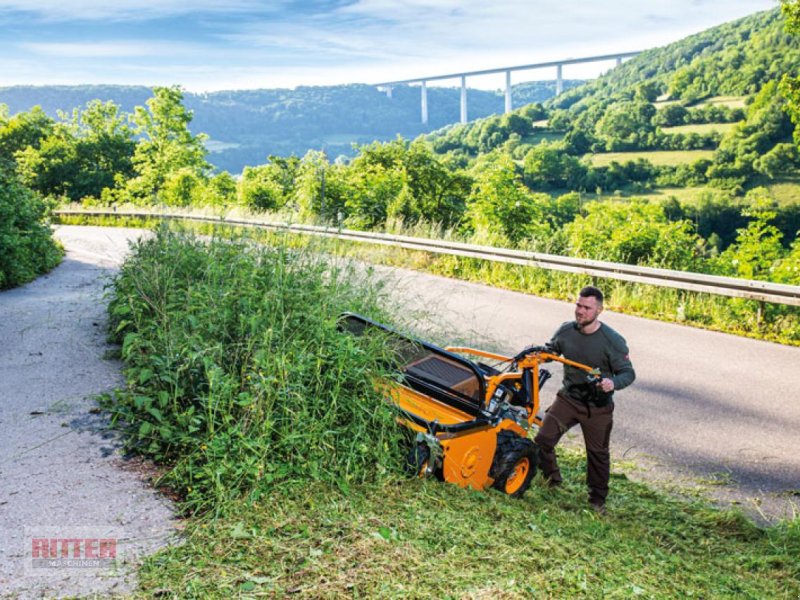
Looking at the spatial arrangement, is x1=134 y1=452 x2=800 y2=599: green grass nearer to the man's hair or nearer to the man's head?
the man's head

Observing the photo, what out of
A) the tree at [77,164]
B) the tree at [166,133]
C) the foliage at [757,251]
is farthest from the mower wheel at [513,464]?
the tree at [166,133]

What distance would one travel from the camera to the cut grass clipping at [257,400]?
174 inches

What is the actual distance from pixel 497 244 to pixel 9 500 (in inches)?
530

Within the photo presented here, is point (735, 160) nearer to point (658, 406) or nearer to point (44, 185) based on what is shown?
point (44, 185)

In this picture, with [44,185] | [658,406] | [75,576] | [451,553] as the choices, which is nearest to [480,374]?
[451,553]

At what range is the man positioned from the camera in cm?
548

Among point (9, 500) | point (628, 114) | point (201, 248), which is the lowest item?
point (9, 500)

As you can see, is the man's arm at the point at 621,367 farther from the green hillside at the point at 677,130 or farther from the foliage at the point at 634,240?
the green hillside at the point at 677,130

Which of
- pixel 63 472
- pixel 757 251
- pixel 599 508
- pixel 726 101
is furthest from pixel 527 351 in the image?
pixel 726 101

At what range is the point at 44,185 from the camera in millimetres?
65812

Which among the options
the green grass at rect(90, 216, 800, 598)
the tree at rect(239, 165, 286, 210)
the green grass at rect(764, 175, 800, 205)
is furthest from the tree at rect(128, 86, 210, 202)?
the green grass at rect(764, 175, 800, 205)

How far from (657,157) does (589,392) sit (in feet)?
368

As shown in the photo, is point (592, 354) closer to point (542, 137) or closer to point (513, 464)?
point (513, 464)

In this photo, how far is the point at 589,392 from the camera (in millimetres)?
5617
